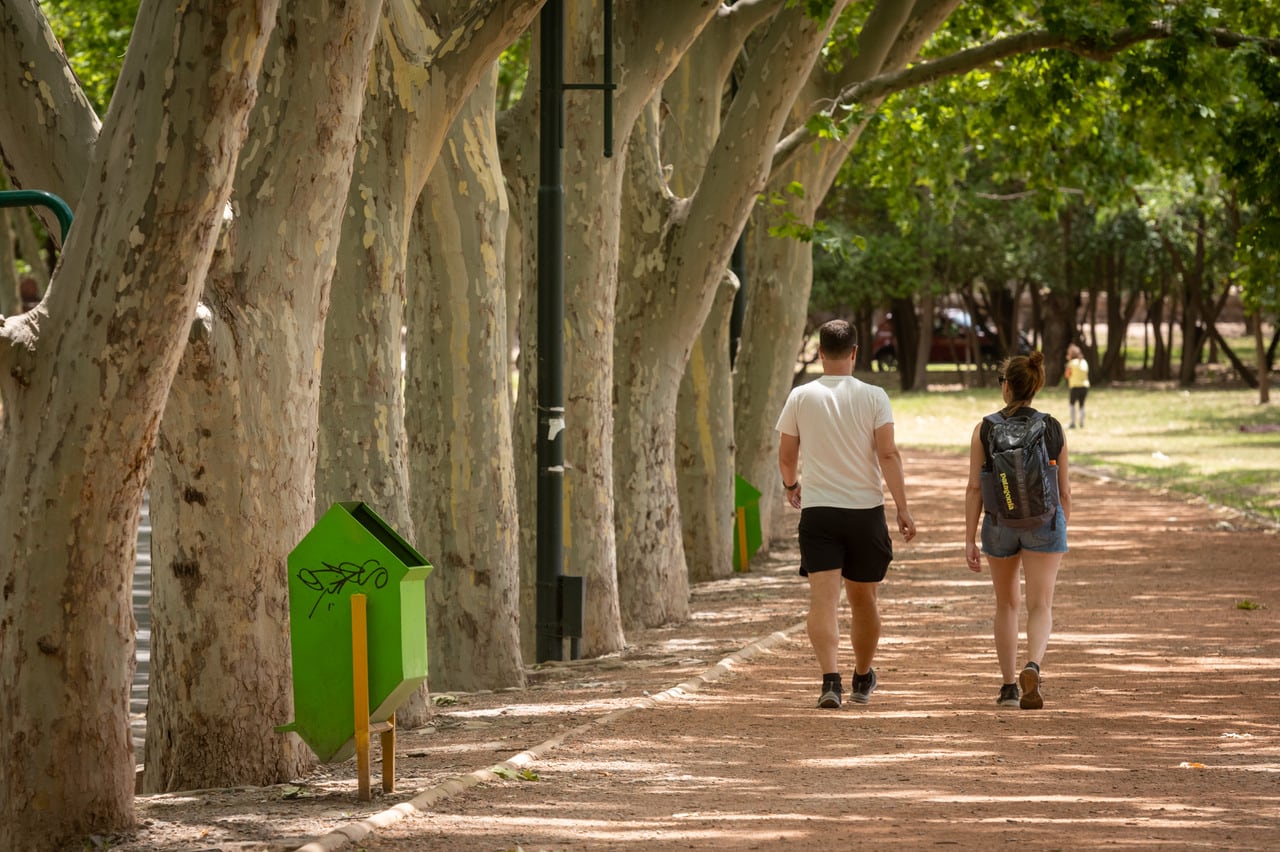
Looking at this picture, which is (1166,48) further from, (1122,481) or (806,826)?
(1122,481)

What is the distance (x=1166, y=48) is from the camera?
1469 cm

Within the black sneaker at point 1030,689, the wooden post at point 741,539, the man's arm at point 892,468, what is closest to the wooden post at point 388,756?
the man's arm at point 892,468

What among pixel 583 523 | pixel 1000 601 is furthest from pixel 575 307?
pixel 1000 601

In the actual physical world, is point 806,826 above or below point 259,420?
below

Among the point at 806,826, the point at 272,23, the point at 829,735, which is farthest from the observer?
the point at 829,735

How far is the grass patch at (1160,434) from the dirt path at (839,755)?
10026 mm

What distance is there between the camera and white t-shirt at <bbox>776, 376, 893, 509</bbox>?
8.45 meters

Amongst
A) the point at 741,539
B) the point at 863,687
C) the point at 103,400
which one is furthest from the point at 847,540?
the point at 741,539

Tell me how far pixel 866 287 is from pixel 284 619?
44.5m

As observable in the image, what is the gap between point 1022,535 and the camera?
8.56m

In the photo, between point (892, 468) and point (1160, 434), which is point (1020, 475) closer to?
point (892, 468)

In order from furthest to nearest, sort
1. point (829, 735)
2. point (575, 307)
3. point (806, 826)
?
point (575, 307) < point (829, 735) < point (806, 826)

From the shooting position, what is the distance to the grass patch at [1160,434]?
24.9 meters

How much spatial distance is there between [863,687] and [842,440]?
4.47 feet
